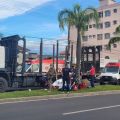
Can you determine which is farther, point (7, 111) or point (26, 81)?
point (26, 81)

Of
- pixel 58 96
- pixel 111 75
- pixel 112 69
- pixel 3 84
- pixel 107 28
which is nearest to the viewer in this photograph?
pixel 58 96

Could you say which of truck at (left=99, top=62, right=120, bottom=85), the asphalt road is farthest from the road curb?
truck at (left=99, top=62, right=120, bottom=85)

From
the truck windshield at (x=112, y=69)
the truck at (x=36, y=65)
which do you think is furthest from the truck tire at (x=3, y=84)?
the truck windshield at (x=112, y=69)

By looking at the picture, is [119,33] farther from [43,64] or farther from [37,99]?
[37,99]

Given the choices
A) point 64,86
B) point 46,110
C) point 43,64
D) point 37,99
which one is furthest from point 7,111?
point 43,64

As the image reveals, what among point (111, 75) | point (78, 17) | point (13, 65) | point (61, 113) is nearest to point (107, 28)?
point (111, 75)

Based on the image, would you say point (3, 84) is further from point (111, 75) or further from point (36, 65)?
point (111, 75)

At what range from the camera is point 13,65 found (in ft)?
79.5

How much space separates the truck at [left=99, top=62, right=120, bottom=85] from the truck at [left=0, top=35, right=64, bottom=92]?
41.5 ft

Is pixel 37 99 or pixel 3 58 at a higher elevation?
pixel 3 58

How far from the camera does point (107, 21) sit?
316 ft

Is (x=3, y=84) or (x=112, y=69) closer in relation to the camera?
(x=3, y=84)

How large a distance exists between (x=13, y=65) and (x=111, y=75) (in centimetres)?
1586

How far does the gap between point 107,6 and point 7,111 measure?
85075mm
